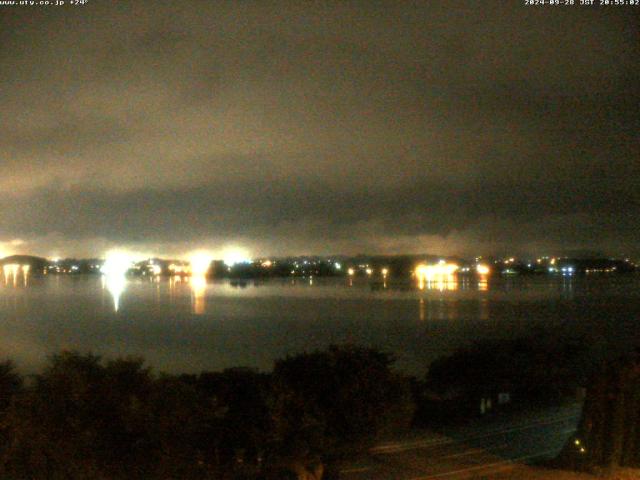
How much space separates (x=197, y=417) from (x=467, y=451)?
809cm

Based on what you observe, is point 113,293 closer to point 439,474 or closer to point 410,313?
point 410,313

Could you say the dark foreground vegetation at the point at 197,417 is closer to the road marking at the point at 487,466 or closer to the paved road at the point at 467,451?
the road marking at the point at 487,466

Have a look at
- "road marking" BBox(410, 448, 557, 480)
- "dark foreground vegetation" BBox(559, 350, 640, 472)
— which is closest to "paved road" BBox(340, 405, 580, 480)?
"road marking" BBox(410, 448, 557, 480)

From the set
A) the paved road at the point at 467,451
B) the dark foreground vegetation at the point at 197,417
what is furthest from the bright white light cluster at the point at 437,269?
the dark foreground vegetation at the point at 197,417

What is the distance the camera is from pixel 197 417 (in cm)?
946

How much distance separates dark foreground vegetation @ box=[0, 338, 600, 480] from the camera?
8.78 m

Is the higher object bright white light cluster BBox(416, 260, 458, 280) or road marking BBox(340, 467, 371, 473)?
bright white light cluster BBox(416, 260, 458, 280)

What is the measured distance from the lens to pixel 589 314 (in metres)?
74.6

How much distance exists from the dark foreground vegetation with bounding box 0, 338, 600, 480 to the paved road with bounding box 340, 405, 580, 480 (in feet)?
6.12

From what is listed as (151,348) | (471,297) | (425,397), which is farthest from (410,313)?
(425,397)

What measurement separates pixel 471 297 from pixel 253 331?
41906mm

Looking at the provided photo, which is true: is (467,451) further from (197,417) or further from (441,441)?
(197,417)

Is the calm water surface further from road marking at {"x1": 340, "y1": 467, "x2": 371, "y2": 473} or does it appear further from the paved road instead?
road marking at {"x1": 340, "y1": 467, "x2": 371, "y2": 473}

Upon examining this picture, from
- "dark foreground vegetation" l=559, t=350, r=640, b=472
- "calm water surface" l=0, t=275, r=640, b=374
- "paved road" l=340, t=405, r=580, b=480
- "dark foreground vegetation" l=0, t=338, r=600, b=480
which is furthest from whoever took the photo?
"calm water surface" l=0, t=275, r=640, b=374
